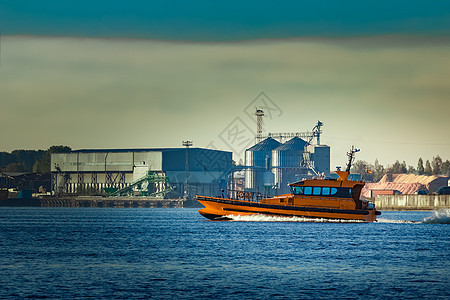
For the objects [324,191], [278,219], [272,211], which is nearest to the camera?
[324,191]

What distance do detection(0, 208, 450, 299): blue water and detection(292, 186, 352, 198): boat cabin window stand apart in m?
11.3

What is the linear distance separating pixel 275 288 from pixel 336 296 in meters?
3.47

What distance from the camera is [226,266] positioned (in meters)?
44.2

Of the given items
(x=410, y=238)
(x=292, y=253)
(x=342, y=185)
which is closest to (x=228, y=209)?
(x=342, y=185)

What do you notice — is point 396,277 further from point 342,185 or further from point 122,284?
point 342,185

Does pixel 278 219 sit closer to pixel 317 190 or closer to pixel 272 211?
pixel 272 211

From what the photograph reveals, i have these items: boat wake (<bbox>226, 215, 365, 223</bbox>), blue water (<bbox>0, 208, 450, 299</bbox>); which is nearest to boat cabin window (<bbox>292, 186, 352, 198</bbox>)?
boat wake (<bbox>226, 215, 365, 223</bbox>)

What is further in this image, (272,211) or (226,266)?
(272,211)

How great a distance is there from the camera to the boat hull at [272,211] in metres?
81.9

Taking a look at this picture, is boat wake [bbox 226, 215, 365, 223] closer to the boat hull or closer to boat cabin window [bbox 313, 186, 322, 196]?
the boat hull

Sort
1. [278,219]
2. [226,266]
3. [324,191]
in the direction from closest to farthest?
[226,266] < [324,191] < [278,219]

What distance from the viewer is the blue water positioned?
34.5 m

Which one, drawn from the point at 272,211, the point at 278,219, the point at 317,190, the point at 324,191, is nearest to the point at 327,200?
the point at 324,191

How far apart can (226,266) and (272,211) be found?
41220mm
